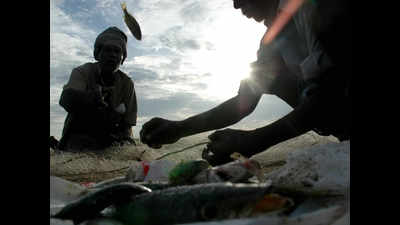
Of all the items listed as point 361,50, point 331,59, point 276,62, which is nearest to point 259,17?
point 276,62

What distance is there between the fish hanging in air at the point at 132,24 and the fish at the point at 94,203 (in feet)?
8.72

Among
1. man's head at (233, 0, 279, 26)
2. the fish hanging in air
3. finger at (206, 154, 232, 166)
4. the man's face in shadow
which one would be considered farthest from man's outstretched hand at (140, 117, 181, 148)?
the man's face in shadow

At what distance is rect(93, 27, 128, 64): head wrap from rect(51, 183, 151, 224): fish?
3655mm

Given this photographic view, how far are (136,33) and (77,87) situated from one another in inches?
45.5

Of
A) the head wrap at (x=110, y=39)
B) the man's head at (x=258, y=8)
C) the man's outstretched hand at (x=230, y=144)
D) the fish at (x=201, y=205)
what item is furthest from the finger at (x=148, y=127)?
the head wrap at (x=110, y=39)

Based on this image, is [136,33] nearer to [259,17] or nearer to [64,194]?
[259,17]

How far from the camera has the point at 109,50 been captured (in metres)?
4.46

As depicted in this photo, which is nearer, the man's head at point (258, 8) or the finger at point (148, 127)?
the finger at point (148, 127)

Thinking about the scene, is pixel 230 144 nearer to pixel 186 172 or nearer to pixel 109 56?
pixel 186 172

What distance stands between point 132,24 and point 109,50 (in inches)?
38.8

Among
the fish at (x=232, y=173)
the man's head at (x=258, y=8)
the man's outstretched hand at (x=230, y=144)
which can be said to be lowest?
the fish at (x=232, y=173)

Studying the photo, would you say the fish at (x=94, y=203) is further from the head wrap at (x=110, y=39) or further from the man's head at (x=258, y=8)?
the head wrap at (x=110, y=39)

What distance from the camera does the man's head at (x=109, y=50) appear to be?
4.46m

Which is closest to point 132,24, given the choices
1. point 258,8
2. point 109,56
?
point 109,56
